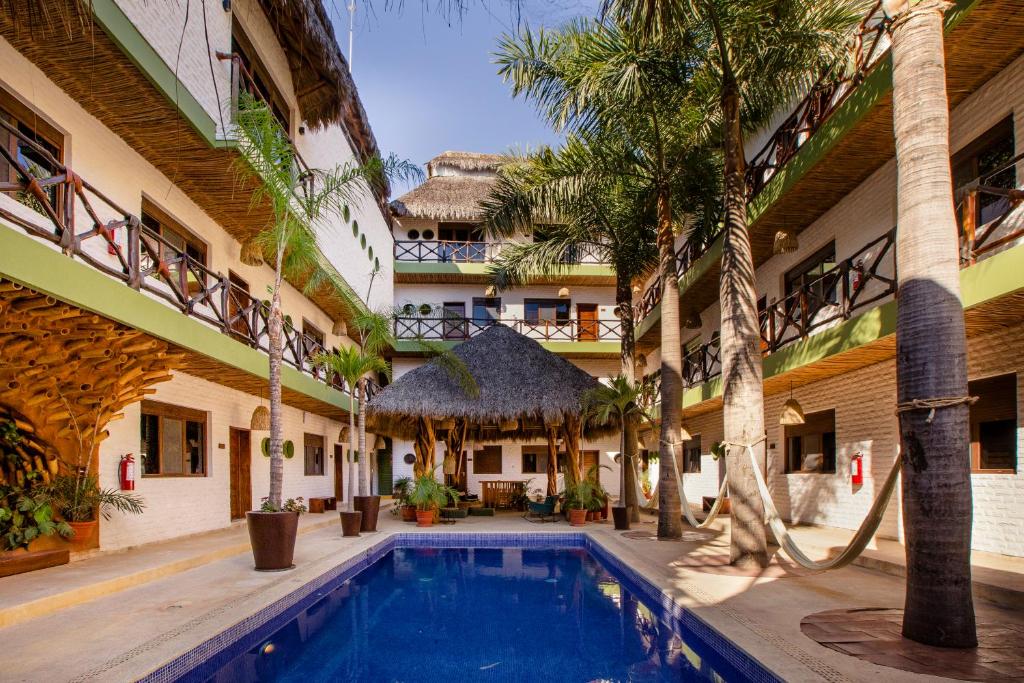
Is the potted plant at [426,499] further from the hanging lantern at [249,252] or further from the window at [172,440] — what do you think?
the hanging lantern at [249,252]

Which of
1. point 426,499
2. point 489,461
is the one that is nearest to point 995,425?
point 426,499

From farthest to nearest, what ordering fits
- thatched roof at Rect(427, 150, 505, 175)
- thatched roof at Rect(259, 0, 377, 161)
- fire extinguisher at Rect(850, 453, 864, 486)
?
1. thatched roof at Rect(427, 150, 505, 175)
2. thatched roof at Rect(259, 0, 377, 161)
3. fire extinguisher at Rect(850, 453, 864, 486)

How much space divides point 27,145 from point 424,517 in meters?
9.30

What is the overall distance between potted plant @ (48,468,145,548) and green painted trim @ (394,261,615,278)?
16149 millimetres

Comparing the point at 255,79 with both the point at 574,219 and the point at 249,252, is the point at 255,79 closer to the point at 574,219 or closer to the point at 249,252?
the point at 249,252

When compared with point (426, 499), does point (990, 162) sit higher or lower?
higher

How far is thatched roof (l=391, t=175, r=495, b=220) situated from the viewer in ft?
80.8

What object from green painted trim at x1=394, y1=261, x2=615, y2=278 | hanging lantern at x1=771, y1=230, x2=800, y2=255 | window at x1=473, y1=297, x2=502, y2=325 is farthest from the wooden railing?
window at x1=473, y1=297, x2=502, y2=325

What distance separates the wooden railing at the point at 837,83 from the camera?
8.93 meters

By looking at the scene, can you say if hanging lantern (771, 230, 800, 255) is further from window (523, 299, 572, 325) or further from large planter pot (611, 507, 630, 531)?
window (523, 299, 572, 325)

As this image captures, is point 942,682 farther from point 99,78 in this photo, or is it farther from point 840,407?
point 99,78

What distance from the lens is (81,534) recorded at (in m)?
8.09

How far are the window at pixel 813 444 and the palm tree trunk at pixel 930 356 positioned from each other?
23.3ft

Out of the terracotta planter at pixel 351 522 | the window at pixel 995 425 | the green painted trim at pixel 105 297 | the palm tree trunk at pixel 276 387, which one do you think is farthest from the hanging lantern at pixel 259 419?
the window at pixel 995 425
